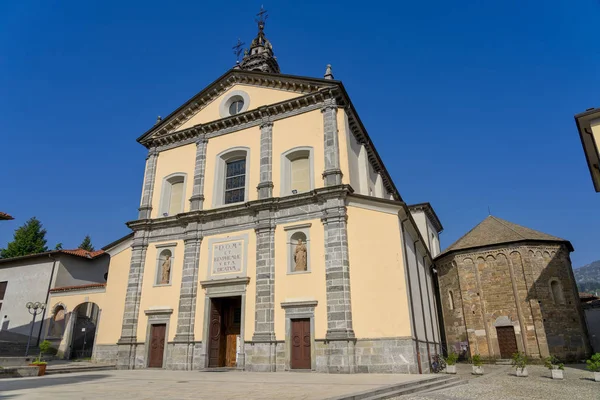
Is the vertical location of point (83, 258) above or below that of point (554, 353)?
above

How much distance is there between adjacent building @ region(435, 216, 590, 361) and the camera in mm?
22547

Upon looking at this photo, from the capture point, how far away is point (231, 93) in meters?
21.3

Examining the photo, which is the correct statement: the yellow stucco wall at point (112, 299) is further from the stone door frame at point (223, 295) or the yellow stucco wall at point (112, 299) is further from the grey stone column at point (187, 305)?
the stone door frame at point (223, 295)

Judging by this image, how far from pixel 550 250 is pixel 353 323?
1771 cm

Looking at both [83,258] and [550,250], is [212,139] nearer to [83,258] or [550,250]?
[83,258]

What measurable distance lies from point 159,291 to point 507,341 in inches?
817

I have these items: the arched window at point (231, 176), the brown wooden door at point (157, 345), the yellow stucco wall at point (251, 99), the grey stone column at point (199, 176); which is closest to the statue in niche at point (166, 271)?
the brown wooden door at point (157, 345)

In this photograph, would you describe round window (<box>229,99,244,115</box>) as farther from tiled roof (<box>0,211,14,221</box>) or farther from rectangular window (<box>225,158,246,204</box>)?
tiled roof (<box>0,211,14,221</box>)

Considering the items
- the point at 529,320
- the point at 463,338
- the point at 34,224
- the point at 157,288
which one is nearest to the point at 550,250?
the point at 529,320

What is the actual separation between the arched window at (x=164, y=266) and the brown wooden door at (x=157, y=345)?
215 cm

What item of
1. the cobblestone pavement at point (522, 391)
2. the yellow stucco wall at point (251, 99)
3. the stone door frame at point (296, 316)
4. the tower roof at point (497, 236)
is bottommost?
the cobblestone pavement at point (522, 391)

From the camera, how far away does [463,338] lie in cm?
2450

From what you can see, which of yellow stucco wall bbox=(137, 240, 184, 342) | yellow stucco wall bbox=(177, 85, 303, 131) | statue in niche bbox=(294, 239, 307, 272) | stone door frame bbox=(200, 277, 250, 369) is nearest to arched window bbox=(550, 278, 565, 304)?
statue in niche bbox=(294, 239, 307, 272)

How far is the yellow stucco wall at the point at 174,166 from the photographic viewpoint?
20656 millimetres
